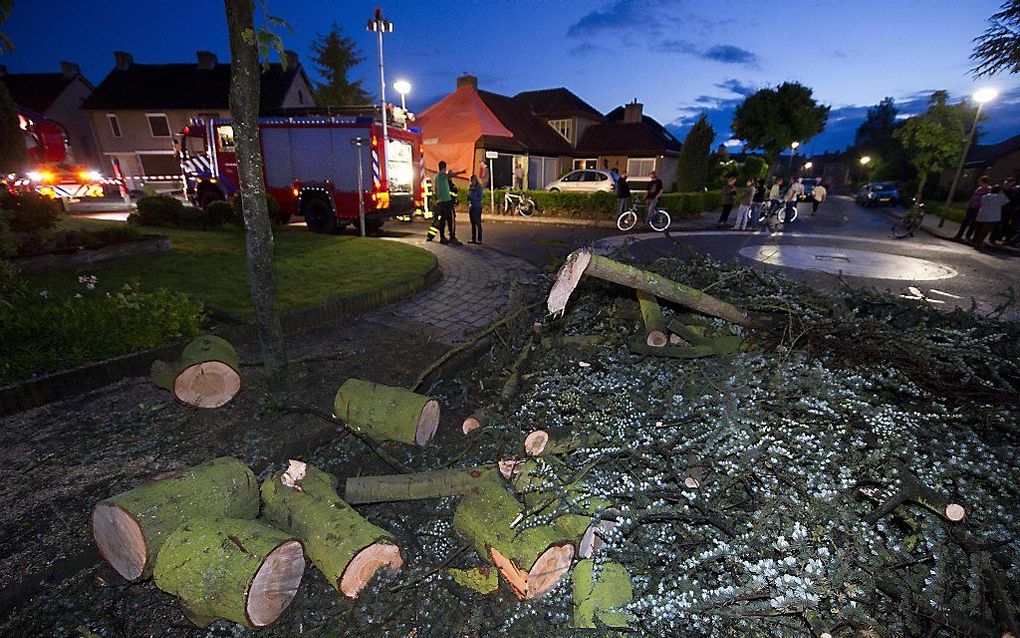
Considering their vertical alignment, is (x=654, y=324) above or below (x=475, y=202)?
below

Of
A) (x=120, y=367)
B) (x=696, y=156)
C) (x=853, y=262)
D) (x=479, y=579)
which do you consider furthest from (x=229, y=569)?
(x=696, y=156)

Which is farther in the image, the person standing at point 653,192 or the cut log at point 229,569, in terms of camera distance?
the person standing at point 653,192

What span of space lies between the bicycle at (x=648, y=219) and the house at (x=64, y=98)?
128 ft

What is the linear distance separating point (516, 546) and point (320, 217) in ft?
40.7

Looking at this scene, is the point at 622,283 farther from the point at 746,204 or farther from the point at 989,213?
the point at 989,213

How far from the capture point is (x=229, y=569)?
182 cm

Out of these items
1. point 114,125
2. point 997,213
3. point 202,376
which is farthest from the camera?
point 114,125

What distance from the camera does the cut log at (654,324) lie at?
3.46 meters

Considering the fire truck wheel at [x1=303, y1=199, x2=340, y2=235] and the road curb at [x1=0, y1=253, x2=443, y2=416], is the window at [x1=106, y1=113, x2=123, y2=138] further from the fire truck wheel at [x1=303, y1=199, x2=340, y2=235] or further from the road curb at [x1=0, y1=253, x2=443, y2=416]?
the road curb at [x1=0, y1=253, x2=443, y2=416]

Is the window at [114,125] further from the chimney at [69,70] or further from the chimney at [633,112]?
the chimney at [633,112]

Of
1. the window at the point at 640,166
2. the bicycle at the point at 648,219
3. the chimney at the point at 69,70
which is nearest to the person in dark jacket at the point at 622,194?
the bicycle at the point at 648,219

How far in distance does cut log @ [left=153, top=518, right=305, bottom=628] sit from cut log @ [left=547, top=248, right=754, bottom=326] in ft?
5.97

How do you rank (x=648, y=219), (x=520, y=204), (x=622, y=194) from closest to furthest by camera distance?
(x=648, y=219), (x=622, y=194), (x=520, y=204)

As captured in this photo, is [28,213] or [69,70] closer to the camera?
[28,213]
